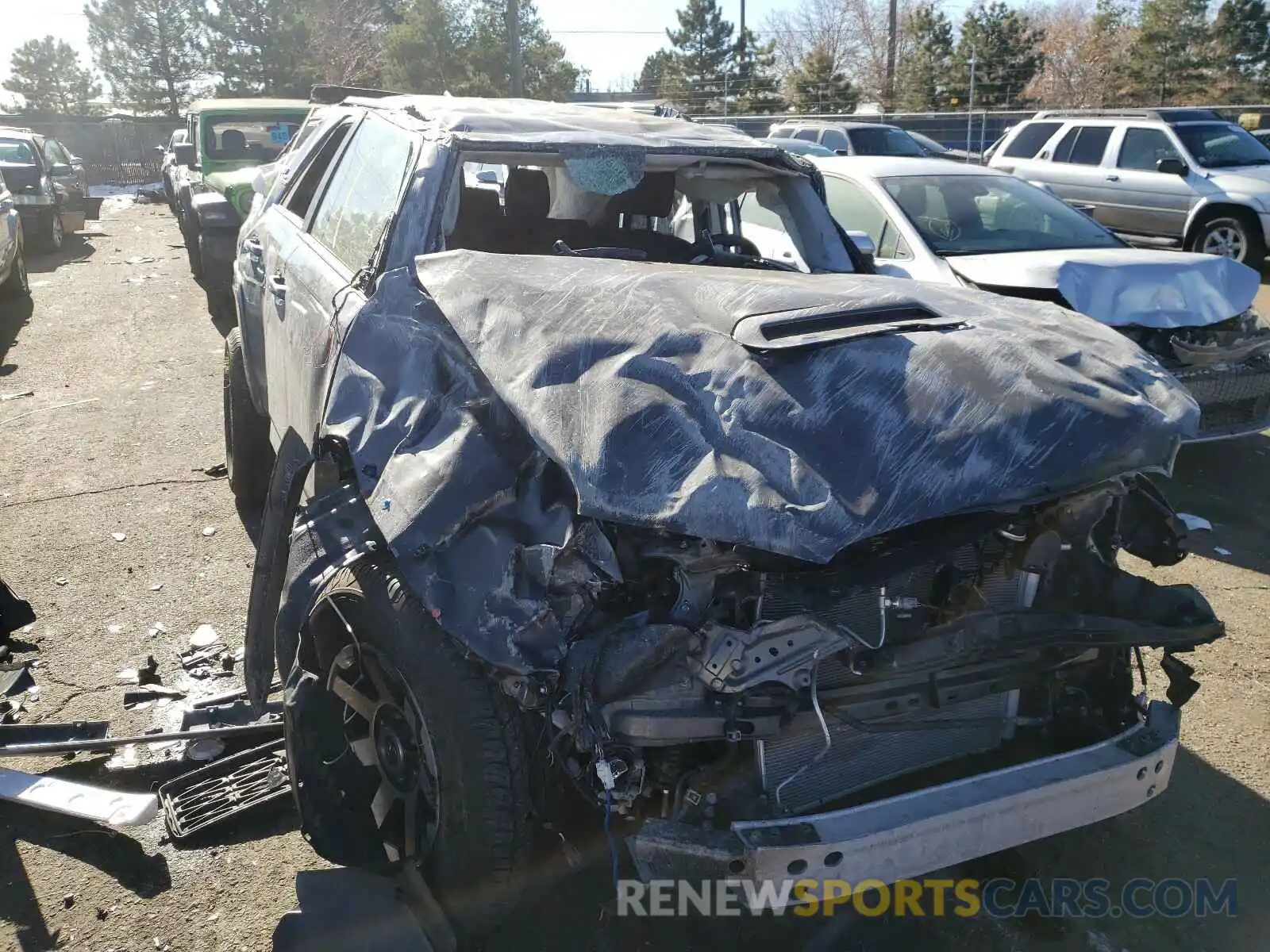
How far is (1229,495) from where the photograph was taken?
5832 millimetres

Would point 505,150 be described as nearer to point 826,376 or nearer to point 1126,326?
point 826,376

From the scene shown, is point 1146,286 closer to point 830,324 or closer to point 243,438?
point 830,324

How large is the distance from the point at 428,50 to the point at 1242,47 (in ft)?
89.1

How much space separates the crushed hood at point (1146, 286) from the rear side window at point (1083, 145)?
7.37 m

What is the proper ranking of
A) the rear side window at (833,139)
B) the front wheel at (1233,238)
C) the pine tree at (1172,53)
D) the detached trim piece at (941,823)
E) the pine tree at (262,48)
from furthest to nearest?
the pine tree at (262,48) → the pine tree at (1172,53) → the rear side window at (833,139) → the front wheel at (1233,238) → the detached trim piece at (941,823)

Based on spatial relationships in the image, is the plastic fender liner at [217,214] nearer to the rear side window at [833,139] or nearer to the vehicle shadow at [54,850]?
the vehicle shadow at [54,850]

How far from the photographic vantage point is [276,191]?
513cm

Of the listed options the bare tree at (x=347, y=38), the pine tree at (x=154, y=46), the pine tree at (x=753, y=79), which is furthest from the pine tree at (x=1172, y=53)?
the pine tree at (x=154, y=46)

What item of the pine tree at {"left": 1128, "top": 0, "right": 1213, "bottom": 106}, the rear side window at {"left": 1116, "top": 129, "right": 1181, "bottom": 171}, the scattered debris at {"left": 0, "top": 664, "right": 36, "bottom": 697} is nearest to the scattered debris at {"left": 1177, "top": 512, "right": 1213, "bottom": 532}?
the scattered debris at {"left": 0, "top": 664, "right": 36, "bottom": 697}

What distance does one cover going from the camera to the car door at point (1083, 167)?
12.6 meters

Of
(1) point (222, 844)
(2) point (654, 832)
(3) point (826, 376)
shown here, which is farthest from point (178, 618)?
(3) point (826, 376)

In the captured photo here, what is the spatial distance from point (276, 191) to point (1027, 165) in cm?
1092

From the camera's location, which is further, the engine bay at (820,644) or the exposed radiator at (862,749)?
the exposed radiator at (862,749)

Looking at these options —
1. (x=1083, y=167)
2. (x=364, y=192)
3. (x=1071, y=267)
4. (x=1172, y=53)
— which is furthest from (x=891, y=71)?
(x=364, y=192)
